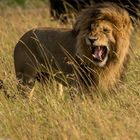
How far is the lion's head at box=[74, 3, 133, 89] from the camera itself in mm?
6359

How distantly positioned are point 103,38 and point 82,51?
1.03 feet

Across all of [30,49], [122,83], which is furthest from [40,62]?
[122,83]

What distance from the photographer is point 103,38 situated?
630 cm

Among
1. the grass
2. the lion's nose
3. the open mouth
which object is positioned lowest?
the grass

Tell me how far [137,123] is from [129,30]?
1.50 metres

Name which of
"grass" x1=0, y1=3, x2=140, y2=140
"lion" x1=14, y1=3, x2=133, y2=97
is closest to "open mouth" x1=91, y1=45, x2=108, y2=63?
"lion" x1=14, y1=3, x2=133, y2=97

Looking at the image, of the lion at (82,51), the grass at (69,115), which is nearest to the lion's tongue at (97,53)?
the lion at (82,51)

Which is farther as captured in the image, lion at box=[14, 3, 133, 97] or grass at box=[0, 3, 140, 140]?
lion at box=[14, 3, 133, 97]

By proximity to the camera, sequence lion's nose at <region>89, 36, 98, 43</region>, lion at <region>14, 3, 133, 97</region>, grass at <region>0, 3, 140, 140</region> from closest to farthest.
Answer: grass at <region>0, 3, 140, 140</region>, lion's nose at <region>89, 36, 98, 43</region>, lion at <region>14, 3, 133, 97</region>

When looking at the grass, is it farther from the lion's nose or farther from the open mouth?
the lion's nose

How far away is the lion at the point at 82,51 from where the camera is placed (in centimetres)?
641

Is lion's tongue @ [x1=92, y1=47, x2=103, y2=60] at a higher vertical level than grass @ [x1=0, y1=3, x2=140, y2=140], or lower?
higher

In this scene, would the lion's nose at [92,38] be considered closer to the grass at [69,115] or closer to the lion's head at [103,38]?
the lion's head at [103,38]

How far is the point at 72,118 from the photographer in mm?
5605
